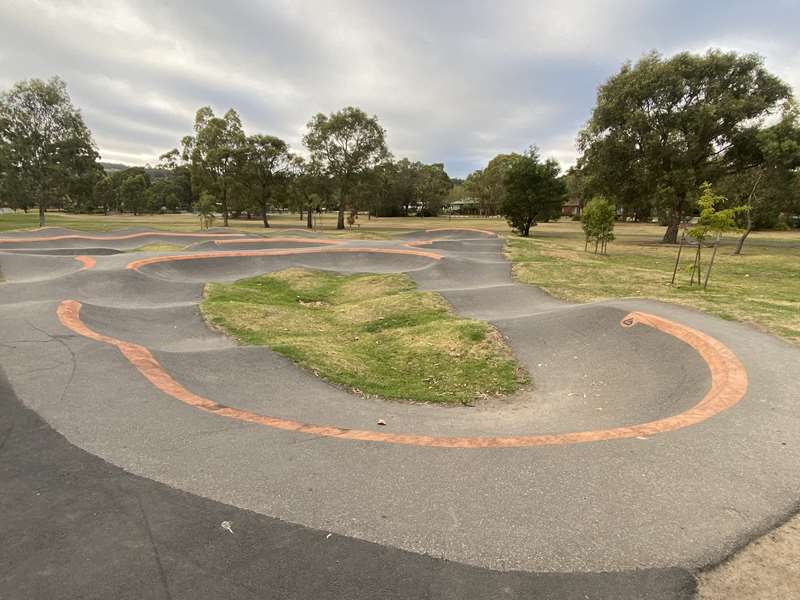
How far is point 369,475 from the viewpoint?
376 centimetres

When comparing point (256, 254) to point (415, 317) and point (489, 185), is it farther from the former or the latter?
point (489, 185)

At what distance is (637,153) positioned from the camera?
34.0 meters

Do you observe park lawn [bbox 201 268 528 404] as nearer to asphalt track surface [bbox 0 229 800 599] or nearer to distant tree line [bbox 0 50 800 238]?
asphalt track surface [bbox 0 229 800 599]

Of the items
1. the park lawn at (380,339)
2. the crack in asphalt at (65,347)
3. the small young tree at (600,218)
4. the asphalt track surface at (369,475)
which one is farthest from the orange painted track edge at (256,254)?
the small young tree at (600,218)

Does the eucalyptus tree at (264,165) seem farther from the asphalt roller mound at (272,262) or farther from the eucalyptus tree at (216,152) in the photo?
the asphalt roller mound at (272,262)

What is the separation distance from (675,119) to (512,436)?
37.5 metres

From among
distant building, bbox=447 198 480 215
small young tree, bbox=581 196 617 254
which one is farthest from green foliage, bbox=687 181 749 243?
distant building, bbox=447 198 480 215

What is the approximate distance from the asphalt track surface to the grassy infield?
867 millimetres

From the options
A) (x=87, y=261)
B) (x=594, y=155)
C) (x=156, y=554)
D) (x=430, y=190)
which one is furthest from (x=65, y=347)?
(x=430, y=190)

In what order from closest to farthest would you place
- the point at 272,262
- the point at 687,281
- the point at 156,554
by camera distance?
the point at 156,554
the point at 687,281
the point at 272,262

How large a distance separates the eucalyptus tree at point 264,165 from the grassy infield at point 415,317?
37.5m

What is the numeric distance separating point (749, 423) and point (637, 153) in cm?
3594

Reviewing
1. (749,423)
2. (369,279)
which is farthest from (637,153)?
(749,423)

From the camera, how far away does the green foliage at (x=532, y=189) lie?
136 ft
